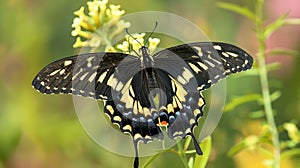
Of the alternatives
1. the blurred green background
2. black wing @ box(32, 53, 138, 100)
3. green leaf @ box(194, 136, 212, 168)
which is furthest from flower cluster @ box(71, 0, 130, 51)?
the blurred green background

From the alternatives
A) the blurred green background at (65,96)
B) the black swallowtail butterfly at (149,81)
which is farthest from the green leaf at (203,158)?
the blurred green background at (65,96)

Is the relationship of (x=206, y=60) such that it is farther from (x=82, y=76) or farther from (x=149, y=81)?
(x=82, y=76)

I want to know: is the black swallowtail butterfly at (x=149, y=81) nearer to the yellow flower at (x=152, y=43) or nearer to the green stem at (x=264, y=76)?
the yellow flower at (x=152, y=43)

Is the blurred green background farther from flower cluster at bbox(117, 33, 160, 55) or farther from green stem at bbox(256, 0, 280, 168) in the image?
flower cluster at bbox(117, 33, 160, 55)

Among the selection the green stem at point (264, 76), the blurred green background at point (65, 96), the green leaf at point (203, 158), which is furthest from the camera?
the blurred green background at point (65, 96)

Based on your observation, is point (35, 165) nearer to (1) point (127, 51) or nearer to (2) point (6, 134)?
(2) point (6, 134)

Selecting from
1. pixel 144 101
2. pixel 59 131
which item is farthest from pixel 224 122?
pixel 144 101
